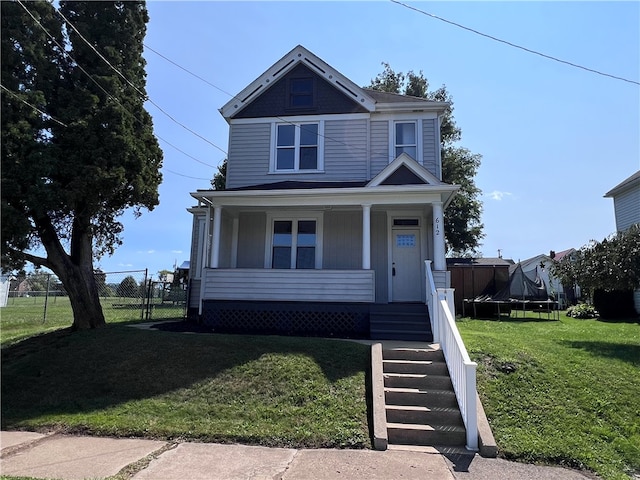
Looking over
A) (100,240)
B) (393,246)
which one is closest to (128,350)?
(100,240)

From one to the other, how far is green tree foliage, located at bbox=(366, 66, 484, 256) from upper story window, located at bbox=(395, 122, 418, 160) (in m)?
15.1

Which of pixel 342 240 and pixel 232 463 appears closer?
pixel 232 463

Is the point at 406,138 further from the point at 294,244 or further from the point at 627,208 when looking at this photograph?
the point at 627,208

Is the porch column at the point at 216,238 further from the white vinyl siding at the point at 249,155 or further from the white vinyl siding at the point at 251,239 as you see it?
the white vinyl siding at the point at 249,155

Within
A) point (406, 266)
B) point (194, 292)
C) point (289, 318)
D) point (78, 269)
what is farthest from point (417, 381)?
point (78, 269)

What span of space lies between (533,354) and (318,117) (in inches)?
348

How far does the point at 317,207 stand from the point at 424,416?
6677 mm

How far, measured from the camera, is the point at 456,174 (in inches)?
1073

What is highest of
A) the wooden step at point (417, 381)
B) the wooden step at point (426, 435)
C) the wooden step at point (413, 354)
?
the wooden step at point (413, 354)

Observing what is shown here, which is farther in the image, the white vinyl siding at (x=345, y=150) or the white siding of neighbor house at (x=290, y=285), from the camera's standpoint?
the white vinyl siding at (x=345, y=150)

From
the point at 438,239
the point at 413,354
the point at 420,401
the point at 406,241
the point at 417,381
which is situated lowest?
the point at 420,401

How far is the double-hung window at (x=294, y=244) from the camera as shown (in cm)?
1201

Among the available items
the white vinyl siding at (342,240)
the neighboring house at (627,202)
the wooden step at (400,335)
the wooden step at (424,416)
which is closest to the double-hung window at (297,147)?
the white vinyl siding at (342,240)

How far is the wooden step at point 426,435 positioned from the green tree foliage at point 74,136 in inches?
313
